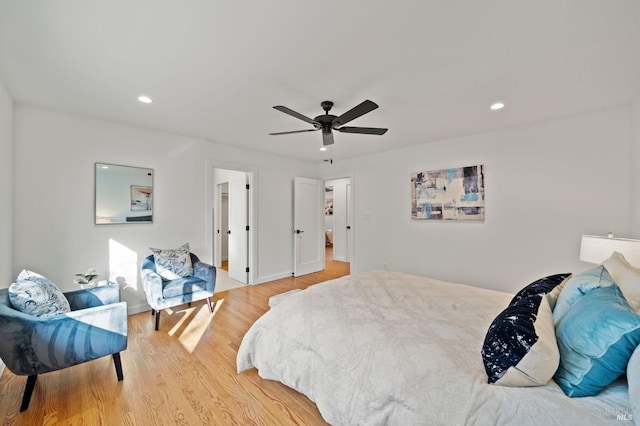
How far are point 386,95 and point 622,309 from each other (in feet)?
7.22

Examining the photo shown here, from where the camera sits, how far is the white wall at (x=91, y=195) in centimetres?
277

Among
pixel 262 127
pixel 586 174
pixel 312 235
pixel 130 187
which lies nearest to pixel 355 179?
pixel 312 235

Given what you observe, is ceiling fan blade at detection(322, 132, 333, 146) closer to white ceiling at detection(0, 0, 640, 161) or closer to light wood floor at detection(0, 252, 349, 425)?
white ceiling at detection(0, 0, 640, 161)

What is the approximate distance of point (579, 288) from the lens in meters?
1.33

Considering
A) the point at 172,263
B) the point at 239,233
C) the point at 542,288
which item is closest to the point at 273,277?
the point at 239,233

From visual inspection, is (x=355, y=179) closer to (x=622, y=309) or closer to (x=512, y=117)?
(x=512, y=117)

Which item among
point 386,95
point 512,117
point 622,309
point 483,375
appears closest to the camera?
point 622,309

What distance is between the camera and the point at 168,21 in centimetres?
155

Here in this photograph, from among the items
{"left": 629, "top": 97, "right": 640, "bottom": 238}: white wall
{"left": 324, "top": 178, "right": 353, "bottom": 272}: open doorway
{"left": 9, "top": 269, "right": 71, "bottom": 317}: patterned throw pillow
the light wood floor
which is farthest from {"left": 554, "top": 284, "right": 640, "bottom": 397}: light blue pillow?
{"left": 324, "top": 178, "right": 353, "bottom": 272}: open doorway

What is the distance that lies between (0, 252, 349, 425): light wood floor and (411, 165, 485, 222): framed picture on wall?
3.26m

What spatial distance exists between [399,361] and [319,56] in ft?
6.70

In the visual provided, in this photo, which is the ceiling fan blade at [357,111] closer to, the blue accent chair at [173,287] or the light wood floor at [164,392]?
the light wood floor at [164,392]

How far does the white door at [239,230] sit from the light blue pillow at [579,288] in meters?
4.35

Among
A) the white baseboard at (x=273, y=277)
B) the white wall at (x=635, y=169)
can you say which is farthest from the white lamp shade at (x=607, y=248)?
the white baseboard at (x=273, y=277)
